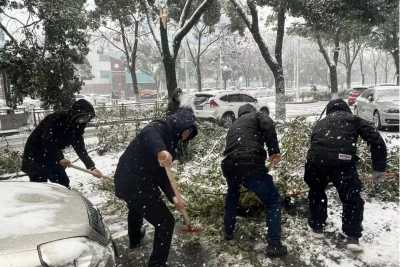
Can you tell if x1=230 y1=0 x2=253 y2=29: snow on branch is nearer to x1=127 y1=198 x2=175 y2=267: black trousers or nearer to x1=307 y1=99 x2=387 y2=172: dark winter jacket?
x1=307 y1=99 x2=387 y2=172: dark winter jacket

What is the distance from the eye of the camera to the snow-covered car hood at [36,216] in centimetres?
180

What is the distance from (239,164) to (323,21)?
9.12 meters

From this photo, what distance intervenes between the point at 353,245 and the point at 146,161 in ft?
6.61

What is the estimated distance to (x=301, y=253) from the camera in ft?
9.85

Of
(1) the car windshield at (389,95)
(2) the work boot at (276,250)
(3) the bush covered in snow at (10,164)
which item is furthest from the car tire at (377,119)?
(3) the bush covered in snow at (10,164)

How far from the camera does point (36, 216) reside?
6.79ft

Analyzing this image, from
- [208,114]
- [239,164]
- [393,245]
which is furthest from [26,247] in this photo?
[208,114]

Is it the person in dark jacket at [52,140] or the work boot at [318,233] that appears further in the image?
the person in dark jacket at [52,140]

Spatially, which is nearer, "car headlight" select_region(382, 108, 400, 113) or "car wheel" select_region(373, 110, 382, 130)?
"car headlight" select_region(382, 108, 400, 113)

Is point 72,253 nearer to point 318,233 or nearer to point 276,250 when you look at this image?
point 276,250

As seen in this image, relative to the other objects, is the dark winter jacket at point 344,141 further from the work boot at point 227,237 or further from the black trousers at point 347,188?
the work boot at point 227,237

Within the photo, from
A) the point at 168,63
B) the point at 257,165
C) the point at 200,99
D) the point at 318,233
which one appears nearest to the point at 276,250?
the point at 318,233

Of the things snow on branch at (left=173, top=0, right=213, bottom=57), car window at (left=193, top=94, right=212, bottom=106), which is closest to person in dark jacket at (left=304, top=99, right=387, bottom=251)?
snow on branch at (left=173, top=0, right=213, bottom=57)

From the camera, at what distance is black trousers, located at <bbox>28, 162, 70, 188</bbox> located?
3738 millimetres
